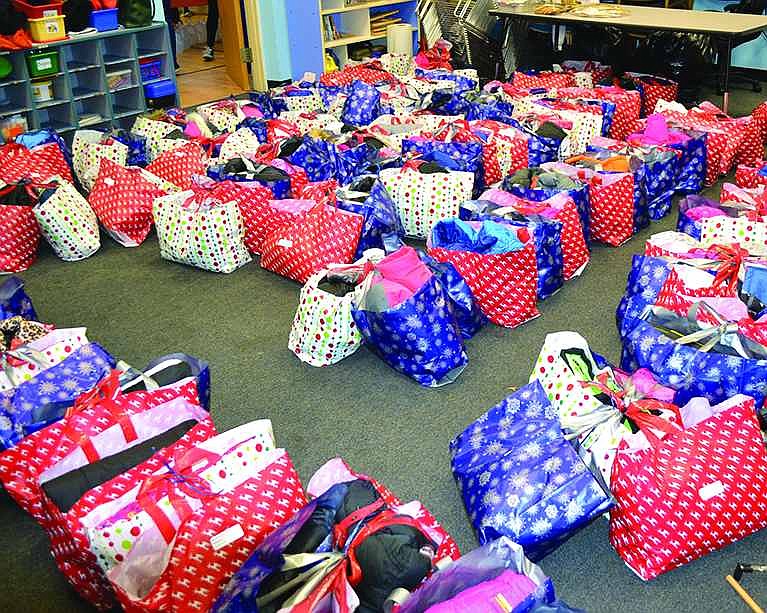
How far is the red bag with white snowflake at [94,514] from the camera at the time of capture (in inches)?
63.7

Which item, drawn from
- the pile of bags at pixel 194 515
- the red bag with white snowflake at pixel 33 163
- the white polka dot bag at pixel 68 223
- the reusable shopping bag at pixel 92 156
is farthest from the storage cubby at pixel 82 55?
the pile of bags at pixel 194 515

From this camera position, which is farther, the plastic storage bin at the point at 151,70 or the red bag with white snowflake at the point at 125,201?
the plastic storage bin at the point at 151,70

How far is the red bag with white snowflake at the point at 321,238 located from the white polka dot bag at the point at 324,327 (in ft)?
1.34

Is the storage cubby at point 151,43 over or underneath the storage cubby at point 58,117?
over

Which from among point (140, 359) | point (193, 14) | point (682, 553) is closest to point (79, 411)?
point (140, 359)

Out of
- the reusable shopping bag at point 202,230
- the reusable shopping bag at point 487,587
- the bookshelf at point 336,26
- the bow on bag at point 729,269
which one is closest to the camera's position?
the reusable shopping bag at point 487,587

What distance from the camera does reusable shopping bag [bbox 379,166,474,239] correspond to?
3445 mm

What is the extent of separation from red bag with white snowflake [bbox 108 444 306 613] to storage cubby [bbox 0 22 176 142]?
4403 millimetres

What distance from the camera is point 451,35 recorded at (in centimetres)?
703

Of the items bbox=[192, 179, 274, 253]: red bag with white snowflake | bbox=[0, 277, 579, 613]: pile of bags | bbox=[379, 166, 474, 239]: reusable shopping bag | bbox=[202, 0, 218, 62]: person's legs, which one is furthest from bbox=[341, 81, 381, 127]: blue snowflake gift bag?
bbox=[202, 0, 218, 62]: person's legs

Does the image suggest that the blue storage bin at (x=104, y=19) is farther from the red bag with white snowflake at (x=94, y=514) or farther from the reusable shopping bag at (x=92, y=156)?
the red bag with white snowflake at (x=94, y=514)

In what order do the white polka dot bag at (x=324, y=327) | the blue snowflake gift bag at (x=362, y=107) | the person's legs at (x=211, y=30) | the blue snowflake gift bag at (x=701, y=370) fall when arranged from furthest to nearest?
the person's legs at (x=211, y=30), the blue snowflake gift bag at (x=362, y=107), the white polka dot bag at (x=324, y=327), the blue snowflake gift bag at (x=701, y=370)

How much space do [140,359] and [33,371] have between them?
0.72 metres

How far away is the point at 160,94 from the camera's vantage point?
6.02 metres
